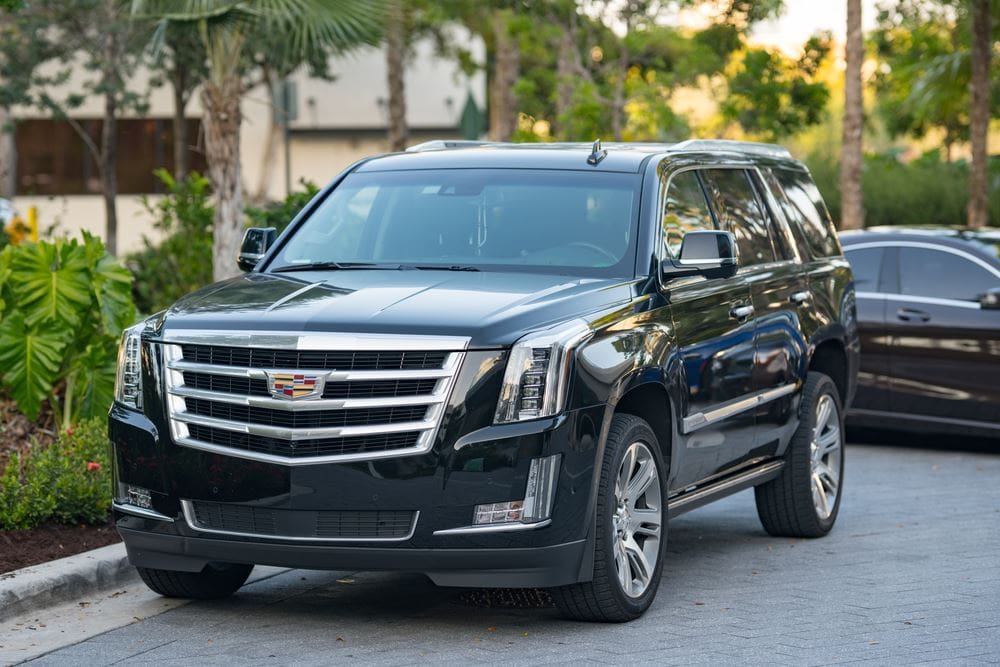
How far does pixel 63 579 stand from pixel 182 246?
8.86 metres

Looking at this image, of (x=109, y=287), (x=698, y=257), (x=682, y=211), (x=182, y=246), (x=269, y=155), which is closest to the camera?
(x=698, y=257)

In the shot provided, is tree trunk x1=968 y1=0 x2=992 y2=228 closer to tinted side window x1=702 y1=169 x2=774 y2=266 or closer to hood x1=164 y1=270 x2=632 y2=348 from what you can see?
tinted side window x1=702 y1=169 x2=774 y2=266

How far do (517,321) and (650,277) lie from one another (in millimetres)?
1142

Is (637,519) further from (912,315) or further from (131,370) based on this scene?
(912,315)

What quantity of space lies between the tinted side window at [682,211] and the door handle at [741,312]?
0.42 metres

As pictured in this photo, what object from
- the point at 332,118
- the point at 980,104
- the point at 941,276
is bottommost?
the point at 941,276

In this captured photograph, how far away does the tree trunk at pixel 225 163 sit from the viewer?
14602 millimetres

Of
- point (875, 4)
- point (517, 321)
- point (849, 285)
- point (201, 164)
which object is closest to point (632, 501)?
point (517, 321)

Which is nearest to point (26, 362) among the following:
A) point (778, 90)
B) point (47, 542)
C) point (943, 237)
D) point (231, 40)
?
point (47, 542)

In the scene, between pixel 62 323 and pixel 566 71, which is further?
pixel 566 71

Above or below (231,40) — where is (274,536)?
below

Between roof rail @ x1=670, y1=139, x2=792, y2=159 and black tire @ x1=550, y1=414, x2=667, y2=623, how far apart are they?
1923 mm

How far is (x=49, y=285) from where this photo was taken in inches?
402

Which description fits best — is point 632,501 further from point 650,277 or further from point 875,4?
point 875,4
